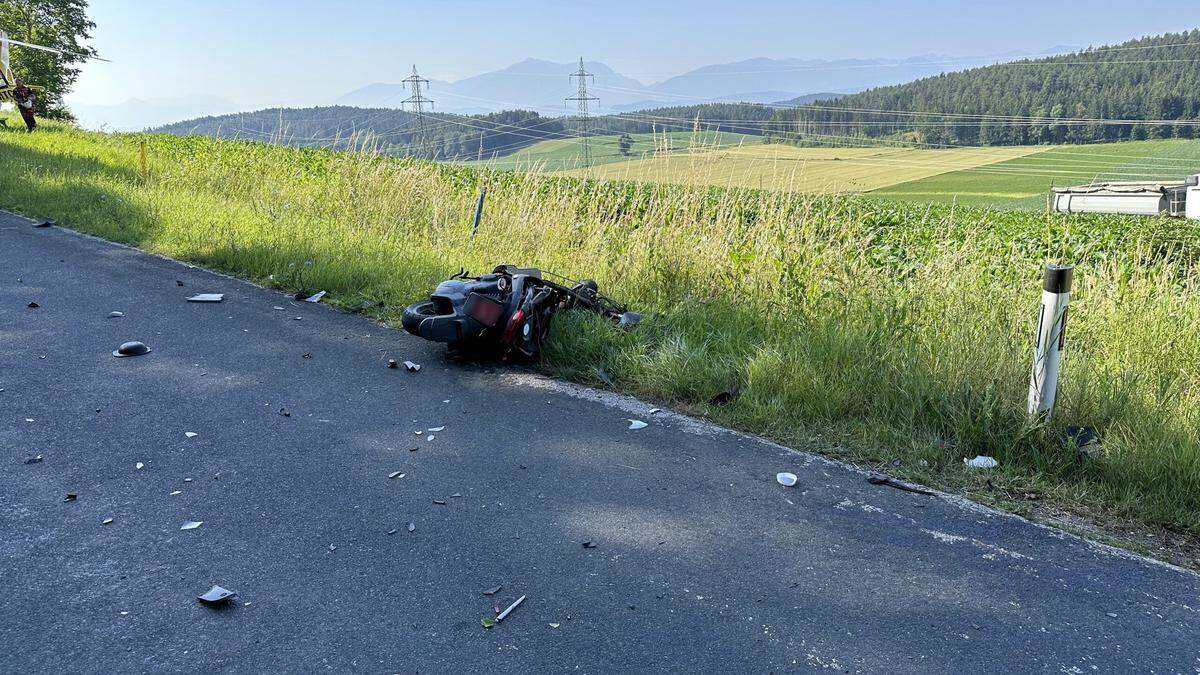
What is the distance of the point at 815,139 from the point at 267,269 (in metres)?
77.9

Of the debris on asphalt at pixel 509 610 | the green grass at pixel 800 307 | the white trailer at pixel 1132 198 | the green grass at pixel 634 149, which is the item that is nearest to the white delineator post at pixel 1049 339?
the green grass at pixel 800 307

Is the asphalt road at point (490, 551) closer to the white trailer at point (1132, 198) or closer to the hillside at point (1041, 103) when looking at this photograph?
the white trailer at point (1132, 198)

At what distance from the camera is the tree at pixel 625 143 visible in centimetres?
1050

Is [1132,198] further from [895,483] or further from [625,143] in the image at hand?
[895,483]

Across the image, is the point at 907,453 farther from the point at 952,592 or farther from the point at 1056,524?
the point at 952,592

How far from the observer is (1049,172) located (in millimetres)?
62625

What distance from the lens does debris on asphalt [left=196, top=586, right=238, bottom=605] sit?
283 cm

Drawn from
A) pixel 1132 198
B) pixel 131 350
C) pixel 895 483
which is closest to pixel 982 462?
pixel 895 483

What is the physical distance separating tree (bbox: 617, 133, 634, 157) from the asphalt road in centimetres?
597

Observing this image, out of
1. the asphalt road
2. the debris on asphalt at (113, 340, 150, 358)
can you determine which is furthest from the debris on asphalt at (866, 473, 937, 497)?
the debris on asphalt at (113, 340, 150, 358)

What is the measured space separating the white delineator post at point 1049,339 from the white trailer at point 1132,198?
2723 centimetres

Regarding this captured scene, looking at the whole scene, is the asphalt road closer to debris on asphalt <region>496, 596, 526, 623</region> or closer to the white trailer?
debris on asphalt <region>496, 596, 526, 623</region>

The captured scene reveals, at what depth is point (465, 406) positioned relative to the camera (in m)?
4.89

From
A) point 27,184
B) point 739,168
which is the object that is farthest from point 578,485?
point 27,184
